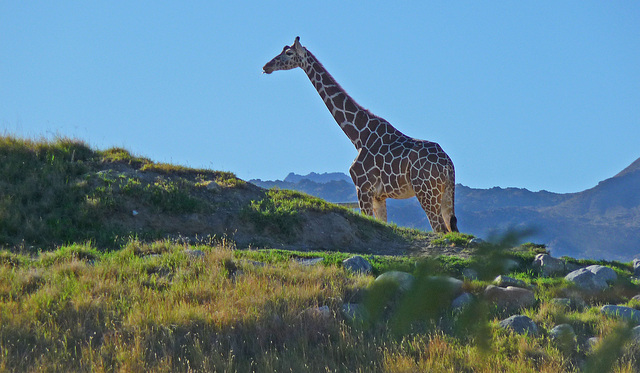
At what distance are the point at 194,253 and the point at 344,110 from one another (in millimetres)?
12236

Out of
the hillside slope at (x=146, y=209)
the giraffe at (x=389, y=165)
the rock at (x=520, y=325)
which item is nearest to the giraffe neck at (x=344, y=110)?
the giraffe at (x=389, y=165)

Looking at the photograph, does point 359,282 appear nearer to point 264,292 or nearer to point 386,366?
point 264,292

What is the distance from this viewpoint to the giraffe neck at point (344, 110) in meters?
22.6

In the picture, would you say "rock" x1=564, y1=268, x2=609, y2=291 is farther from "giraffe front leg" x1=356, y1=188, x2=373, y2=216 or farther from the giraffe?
"giraffe front leg" x1=356, y1=188, x2=373, y2=216

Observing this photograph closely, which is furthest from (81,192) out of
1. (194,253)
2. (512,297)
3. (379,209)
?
(512,297)

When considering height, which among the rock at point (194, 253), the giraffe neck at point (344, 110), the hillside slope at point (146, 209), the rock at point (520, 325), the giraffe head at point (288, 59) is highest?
the giraffe head at point (288, 59)

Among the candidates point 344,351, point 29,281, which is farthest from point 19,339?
point 344,351

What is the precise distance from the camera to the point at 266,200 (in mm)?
18156

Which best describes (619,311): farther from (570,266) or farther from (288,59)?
(288,59)

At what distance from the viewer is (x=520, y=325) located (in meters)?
9.76

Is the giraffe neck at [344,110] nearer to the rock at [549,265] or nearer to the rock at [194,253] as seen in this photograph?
the rock at [549,265]

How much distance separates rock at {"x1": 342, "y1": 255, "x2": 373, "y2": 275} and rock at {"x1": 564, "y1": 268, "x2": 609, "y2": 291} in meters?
4.21

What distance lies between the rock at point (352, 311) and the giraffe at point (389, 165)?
11.1 metres

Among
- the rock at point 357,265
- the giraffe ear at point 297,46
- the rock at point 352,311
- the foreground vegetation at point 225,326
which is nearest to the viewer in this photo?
the foreground vegetation at point 225,326
